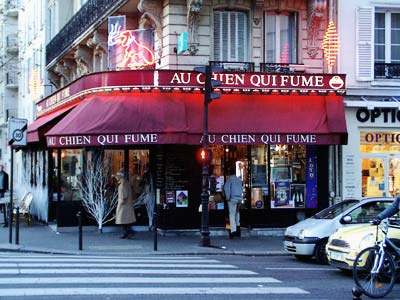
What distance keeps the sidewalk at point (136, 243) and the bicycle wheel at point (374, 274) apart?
633 centimetres

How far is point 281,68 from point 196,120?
3.53 metres

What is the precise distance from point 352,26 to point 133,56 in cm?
683

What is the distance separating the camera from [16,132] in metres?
18.0

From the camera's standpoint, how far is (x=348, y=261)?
11.8 m

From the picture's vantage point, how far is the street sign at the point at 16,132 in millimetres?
17969

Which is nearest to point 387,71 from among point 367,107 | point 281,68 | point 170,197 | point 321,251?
point 367,107

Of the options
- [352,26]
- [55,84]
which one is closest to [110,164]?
[352,26]

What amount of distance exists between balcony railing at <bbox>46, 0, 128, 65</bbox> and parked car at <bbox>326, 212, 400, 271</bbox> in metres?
11.3

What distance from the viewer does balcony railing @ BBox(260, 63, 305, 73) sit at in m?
20.4

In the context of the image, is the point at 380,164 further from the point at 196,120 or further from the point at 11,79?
the point at 11,79

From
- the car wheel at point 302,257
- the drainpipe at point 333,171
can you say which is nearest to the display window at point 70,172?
the drainpipe at point 333,171

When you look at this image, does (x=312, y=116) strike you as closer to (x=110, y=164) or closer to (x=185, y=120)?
(x=185, y=120)

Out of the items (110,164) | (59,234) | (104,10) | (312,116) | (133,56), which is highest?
(104,10)

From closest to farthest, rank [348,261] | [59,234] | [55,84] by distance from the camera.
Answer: [348,261]
[59,234]
[55,84]
